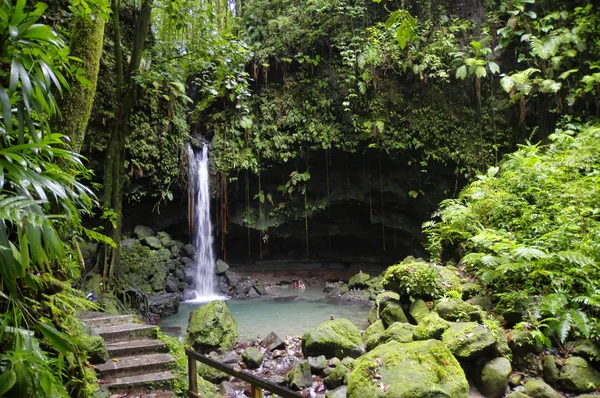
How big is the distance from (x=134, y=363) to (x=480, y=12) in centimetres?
1224

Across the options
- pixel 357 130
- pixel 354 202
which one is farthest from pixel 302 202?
pixel 357 130

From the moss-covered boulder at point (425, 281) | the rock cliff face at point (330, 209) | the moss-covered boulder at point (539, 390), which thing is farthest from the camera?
the rock cliff face at point (330, 209)

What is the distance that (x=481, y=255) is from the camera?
569 cm

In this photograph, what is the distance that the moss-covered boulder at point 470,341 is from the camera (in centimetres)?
457

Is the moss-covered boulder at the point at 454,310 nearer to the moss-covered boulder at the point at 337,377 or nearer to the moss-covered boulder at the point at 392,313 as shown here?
the moss-covered boulder at the point at 392,313

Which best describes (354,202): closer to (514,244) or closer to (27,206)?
(514,244)

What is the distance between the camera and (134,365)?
4219 mm

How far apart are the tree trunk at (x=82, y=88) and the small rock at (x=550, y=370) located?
552cm

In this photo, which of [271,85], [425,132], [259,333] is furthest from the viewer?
[271,85]

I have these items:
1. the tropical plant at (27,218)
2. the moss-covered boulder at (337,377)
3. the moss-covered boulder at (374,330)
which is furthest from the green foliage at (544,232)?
the tropical plant at (27,218)

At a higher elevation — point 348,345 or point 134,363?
point 134,363

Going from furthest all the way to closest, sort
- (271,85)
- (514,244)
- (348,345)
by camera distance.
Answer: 1. (271,85)
2. (348,345)
3. (514,244)

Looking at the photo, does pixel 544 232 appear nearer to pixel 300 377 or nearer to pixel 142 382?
pixel 300 377

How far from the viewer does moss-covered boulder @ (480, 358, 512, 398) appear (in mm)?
4375
